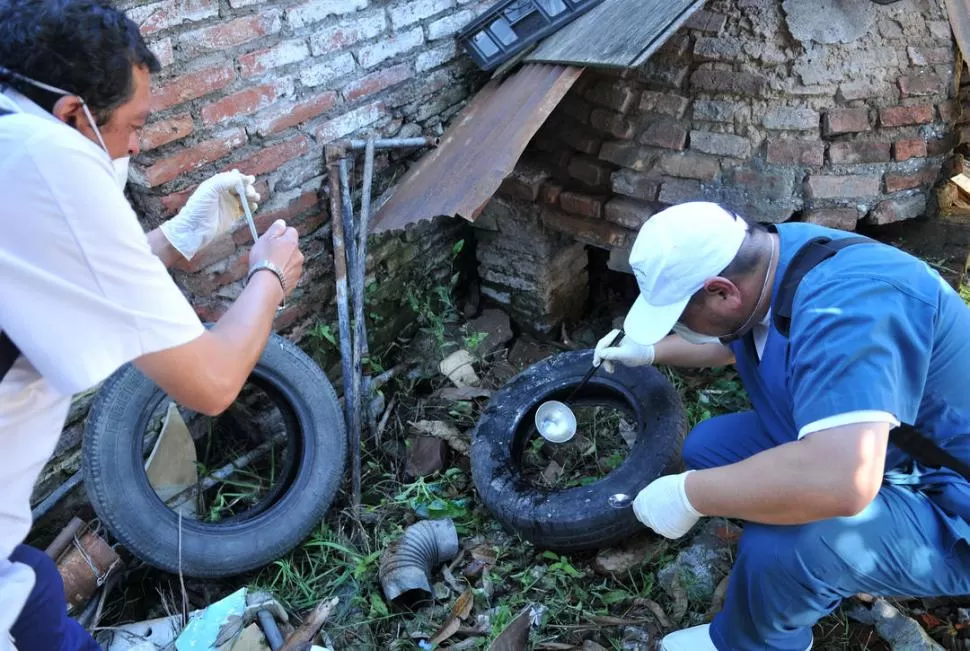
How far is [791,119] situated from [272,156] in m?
2.14

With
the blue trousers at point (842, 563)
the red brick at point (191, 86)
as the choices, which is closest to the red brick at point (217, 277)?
the red brick at point (191, 86)

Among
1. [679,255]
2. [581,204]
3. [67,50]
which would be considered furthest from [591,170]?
[67,50]

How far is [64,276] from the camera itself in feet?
4.83

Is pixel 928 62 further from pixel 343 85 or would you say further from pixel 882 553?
pixel 343 85

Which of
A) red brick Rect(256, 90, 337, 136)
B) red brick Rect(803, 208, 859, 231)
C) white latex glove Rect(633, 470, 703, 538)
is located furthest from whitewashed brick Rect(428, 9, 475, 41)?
white latex glove Rect(633, 470, 703, 538)

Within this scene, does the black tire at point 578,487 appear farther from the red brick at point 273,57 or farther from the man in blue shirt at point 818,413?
the red brick at point 273,57

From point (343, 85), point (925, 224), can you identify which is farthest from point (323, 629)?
point (925, 224)

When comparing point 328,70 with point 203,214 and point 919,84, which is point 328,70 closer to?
point 203,214

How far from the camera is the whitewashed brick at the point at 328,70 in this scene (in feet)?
10.2

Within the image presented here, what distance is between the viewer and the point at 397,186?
3.51 metres

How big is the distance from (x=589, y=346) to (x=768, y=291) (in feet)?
6.73

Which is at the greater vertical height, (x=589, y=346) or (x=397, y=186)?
(x=397, y=186)

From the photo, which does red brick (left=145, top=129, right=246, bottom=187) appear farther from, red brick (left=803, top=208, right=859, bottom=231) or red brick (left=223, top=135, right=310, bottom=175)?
red brick (left=803, top=208, right=859, bottom=231)

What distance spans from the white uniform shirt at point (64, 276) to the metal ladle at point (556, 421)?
1.83 metres
